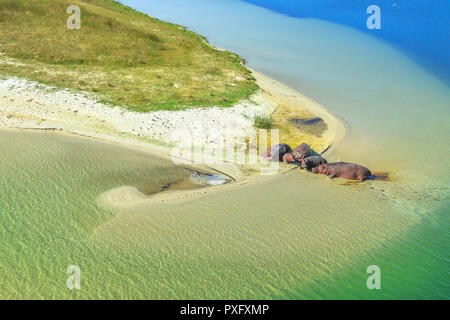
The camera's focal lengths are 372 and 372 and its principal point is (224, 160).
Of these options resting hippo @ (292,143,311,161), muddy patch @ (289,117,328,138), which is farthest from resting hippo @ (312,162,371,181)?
muddy patch @ (289,117,328,138)

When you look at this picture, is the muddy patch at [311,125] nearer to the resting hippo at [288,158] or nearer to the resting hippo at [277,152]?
the resting hippo at [277,152]

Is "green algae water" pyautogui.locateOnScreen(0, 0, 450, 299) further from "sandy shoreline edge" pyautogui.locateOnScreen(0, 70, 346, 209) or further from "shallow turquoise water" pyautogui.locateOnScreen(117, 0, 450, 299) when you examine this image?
"sandy shoreline edge" pyautogui.locateOnScreen(0, 70, 346, 209)

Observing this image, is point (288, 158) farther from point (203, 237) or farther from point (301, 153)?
point (203, 237)

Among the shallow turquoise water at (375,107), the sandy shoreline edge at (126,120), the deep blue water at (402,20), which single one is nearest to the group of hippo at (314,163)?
the sandy shoreline edge at (126,120)

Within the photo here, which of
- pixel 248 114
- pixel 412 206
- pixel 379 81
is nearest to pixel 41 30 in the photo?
pixel 248 114

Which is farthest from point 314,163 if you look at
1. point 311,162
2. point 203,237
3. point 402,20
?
point 402,20

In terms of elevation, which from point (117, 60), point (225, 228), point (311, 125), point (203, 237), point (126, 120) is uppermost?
point (117, 60)
